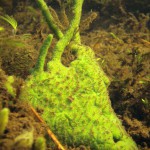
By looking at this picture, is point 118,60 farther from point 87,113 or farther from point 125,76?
point 87,113

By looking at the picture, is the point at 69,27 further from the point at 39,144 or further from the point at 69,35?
the point at 39,144

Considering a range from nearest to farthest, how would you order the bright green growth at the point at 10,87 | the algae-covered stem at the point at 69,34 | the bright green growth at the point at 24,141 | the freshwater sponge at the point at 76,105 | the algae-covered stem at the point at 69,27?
the bright green growth at the point at 24,141 → the bright green growth at the point at 10,87 → the freshwater sponge at the point at 76,105 → the algae-covered stem at the point at 69,34 → the algae-covered stem at the point at 69,27

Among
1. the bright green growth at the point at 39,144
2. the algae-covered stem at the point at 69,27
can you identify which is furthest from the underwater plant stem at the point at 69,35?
the bright green growth at the point at 39,144

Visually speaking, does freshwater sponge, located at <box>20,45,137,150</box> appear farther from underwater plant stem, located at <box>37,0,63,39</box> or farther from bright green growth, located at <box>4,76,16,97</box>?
underwater plant stem, located at <box>37,0,63,39</box>

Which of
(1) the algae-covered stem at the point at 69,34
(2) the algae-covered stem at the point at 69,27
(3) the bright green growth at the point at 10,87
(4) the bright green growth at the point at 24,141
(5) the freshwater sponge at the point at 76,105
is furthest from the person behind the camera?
(2) the algae-covered stem at the point at 69,27

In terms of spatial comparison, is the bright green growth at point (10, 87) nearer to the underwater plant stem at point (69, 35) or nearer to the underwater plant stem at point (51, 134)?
the underwater plant stem at point (51, 134)

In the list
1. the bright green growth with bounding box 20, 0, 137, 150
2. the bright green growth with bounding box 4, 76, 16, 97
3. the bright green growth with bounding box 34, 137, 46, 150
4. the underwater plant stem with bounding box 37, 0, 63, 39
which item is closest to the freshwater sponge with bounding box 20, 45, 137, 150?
the bright green growth with bounding box 20, 0, 137, 150

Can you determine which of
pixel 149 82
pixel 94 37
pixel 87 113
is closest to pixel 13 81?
pixel 87 113
